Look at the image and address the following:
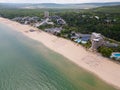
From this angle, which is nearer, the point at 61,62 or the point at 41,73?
the point at 41,73

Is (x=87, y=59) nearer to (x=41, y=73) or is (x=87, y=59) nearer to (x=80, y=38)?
(x=41, y=73)

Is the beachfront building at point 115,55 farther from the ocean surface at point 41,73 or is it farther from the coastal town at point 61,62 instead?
the ocean surface at point 41,73

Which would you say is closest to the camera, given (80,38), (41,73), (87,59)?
(41,73)

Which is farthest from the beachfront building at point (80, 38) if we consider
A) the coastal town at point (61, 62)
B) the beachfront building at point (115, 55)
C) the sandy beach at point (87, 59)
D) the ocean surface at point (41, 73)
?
the beachfront building at point (115, 55)

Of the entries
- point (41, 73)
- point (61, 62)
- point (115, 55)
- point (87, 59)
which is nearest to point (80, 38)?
point (87, 59)

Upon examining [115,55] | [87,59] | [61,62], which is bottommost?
→ [61,62]

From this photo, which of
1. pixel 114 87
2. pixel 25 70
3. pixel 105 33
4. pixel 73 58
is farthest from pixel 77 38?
pixel 114 87

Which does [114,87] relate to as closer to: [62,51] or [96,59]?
[96,59]

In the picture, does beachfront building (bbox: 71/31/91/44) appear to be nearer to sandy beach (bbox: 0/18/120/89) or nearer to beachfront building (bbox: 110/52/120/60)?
sandy beach (bbox: 0/18/120/89)

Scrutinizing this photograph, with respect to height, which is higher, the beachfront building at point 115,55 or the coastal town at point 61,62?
the beachfront building at point 115,55
